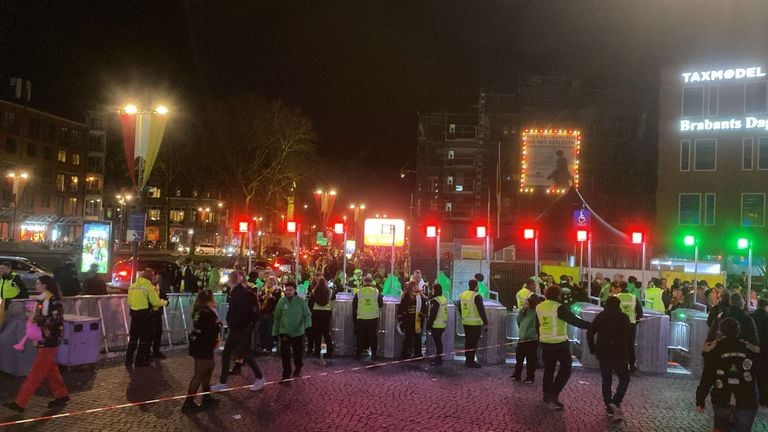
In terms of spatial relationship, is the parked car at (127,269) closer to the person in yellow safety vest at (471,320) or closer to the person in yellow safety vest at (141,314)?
the person in yellow safety vest at (141,314)

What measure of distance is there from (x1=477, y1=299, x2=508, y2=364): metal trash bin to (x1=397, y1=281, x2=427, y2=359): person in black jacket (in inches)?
52.3

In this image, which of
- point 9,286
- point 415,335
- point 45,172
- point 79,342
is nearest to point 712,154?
point 415,335

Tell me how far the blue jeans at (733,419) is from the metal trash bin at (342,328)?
308 inches

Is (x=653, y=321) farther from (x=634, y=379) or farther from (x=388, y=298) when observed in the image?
(x=388, y=298)

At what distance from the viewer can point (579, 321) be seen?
29.0ft

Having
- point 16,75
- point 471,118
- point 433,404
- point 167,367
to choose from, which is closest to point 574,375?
point 433,404

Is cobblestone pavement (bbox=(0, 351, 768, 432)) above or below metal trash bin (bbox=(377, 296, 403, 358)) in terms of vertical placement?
below

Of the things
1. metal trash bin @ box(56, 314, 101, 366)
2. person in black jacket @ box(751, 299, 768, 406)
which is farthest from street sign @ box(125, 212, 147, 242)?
person in black jacket @ box(751, 299, 768, 406)

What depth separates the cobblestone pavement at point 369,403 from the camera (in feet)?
25.0

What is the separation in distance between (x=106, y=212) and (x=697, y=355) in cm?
8191

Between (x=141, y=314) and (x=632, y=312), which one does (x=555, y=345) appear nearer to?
(x=632, y=312)

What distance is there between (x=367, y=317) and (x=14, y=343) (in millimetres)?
6261

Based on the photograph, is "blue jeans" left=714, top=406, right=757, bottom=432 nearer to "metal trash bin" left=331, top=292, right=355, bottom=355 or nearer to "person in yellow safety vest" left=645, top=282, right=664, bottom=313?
"metal trash bin" left=331, top=292, right=355, bottom=355

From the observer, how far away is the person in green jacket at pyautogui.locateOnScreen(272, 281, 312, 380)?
33.4 ft
